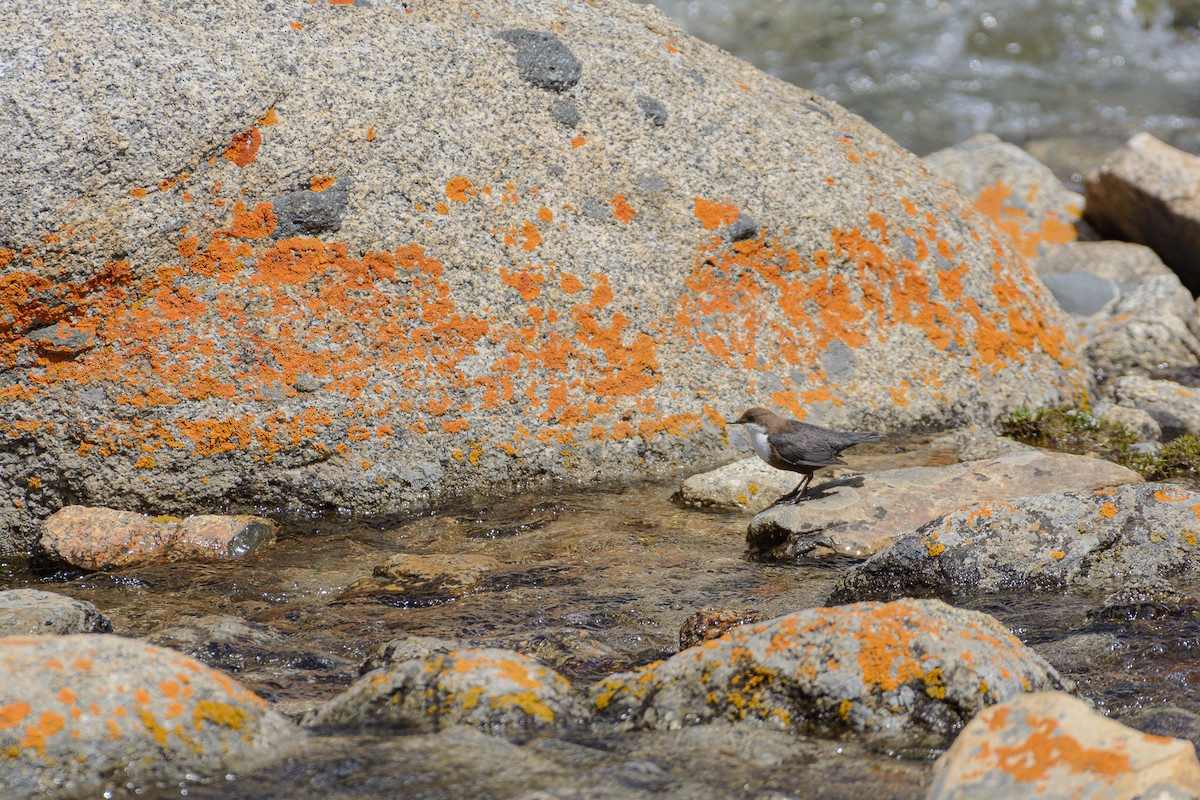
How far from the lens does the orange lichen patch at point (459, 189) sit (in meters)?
6.75

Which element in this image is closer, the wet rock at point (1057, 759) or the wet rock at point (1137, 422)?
the wet rock at point (1057, 759)

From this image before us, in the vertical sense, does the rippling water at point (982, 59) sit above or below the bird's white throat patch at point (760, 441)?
above

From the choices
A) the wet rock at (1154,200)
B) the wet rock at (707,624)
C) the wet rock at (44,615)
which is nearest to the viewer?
the wet rock at (44,615)

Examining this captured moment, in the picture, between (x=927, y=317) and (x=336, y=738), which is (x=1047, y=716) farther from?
(x=927, y=317)

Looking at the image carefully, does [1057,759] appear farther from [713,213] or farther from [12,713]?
[713,213]

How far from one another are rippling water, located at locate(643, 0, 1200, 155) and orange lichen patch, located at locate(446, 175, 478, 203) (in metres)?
11.7

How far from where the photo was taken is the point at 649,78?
7.62 meters

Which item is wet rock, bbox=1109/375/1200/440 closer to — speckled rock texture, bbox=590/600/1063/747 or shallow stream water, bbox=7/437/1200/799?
shallow stream water, bbox=7/437/1200/799

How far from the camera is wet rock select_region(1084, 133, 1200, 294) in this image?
38.4 ft

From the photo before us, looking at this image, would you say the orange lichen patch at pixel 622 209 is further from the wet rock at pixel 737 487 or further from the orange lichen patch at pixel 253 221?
the orange lichen patch at pixel 253 221

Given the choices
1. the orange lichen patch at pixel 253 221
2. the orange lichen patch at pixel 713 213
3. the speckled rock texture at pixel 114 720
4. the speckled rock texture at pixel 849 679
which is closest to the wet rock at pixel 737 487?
the orange lichen patch at pixel 713 213

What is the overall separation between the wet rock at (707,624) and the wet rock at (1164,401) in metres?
4.83

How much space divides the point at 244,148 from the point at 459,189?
4.14 ft

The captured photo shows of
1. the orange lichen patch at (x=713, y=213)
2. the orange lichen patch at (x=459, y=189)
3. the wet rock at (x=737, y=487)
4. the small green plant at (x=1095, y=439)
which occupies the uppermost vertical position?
the orange lichen patch at (x=459, y=189)
